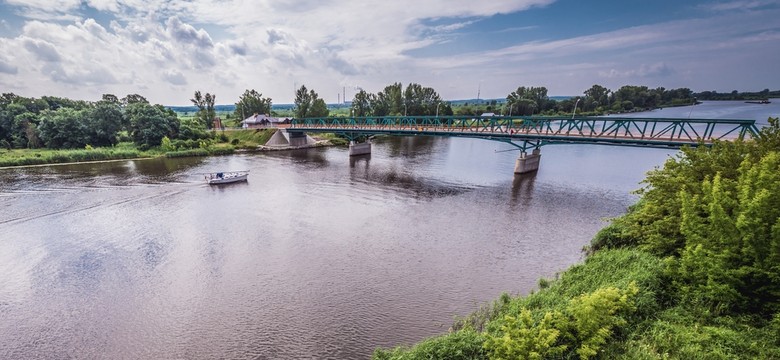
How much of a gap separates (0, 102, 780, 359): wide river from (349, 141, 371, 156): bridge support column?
25.1 m

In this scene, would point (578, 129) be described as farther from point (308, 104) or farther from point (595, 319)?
point (308, 104)

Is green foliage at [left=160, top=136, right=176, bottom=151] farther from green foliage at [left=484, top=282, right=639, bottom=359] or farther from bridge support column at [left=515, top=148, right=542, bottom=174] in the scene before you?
green foliage at [left=484, top=282, right=639, bottom=359]

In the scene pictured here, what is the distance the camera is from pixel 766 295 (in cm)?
1296

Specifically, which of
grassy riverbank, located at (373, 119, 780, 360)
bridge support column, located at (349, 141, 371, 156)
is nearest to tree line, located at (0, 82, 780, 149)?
bridge support column, located at (349, 141, 371, 156)

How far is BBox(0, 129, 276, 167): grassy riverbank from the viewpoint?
6344 cm

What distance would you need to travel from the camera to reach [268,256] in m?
26.8

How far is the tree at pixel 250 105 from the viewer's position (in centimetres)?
12850

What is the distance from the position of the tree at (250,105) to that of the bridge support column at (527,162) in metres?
105

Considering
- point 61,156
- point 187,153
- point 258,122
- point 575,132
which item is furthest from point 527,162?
point 61,156

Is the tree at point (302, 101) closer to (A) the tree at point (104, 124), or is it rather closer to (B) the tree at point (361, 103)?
(B) the tree at point (361, 103)

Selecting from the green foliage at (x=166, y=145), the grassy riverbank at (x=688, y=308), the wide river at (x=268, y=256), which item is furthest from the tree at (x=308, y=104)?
the grassy riverbank at (x=688, y=308)

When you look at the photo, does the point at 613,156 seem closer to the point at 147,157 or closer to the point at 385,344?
the point at 385,344

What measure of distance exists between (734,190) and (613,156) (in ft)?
209

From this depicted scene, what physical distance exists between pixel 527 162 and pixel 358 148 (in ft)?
124
